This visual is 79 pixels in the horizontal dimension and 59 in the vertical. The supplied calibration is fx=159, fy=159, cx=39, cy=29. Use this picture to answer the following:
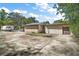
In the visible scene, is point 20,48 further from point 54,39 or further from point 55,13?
point 55,13

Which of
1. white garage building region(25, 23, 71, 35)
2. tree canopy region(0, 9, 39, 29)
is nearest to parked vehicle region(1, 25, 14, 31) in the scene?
tree canopy region(0, 9, 39, 29)

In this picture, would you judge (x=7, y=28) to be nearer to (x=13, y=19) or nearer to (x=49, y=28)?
(x=13, y=19)

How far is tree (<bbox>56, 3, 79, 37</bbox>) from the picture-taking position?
1.62 m

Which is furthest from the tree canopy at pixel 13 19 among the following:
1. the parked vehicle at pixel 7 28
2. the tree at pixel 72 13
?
the tree at pixel 72 13

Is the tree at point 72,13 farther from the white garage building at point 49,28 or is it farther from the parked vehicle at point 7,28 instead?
the parked vehicle at point 7,28

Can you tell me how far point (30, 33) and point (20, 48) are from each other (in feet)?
0.60

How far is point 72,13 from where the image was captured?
5.36 feet

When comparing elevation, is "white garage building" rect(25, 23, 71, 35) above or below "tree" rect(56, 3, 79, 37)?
below

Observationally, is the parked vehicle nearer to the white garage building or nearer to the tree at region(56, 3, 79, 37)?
the white garage building

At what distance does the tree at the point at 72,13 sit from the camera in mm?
1618

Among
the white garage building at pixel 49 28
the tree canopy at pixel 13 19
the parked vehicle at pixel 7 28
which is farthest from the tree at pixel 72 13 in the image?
the parked vehicle at pixel 7 28

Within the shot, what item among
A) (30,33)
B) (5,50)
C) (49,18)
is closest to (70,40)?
(49,18)

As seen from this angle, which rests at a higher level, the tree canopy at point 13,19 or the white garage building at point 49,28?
the tree canopy at point 13,19

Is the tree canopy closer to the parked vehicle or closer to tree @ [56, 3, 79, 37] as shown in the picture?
the parked vehicle
